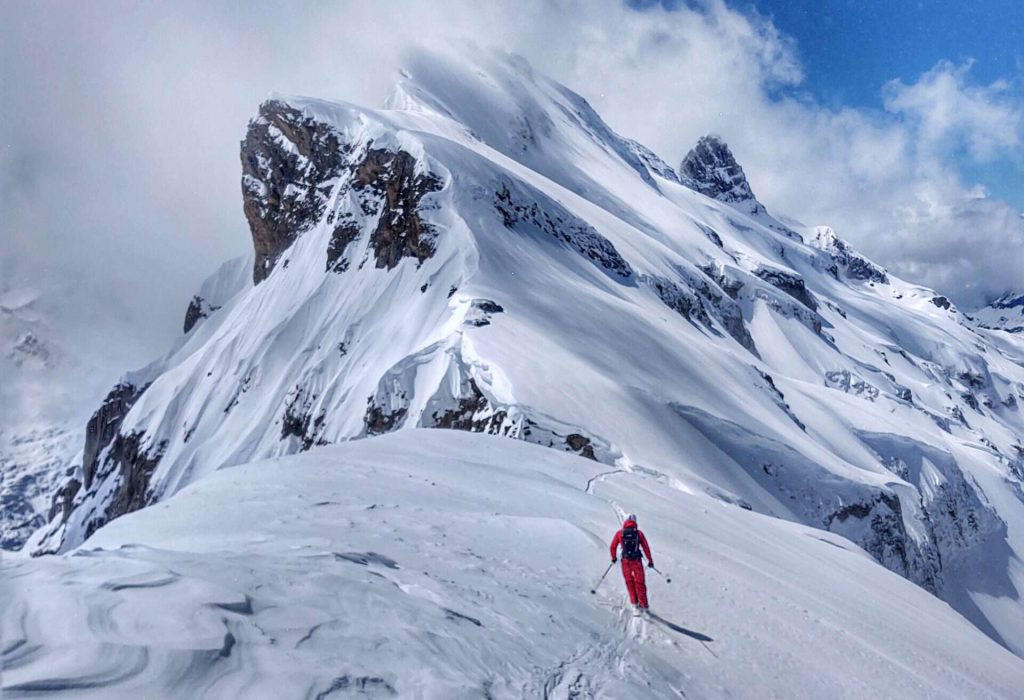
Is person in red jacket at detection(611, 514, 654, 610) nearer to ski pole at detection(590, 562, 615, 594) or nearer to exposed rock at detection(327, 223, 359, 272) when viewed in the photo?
ski pole at detection(590, 562, 615, 594)

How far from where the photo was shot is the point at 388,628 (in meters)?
5.56

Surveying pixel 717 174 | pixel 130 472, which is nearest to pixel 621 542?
pixel 130 472

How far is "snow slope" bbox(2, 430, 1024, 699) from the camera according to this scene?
4359mm

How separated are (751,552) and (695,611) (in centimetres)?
437

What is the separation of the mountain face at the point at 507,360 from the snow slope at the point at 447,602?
5.02 m

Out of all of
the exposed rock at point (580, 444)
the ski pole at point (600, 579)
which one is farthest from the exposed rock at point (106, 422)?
the ski pole at point (600, 579)

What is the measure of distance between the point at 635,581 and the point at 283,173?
182ft

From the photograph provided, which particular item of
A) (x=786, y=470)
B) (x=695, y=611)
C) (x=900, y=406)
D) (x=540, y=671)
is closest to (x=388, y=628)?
(x=540, y=671)

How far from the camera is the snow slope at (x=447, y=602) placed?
4359mm

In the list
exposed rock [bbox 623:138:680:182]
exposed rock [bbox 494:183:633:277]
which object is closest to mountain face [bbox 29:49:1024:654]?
exposed rock [bbox 494:183:633:277]

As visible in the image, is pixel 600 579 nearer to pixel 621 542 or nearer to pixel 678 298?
pixel 621 542

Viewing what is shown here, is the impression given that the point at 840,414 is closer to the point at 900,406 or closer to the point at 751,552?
the point at 900,406

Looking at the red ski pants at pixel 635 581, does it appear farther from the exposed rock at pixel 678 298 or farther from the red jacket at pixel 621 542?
the exposed rock at pixel 678 298

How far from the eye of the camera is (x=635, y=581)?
800 cm
